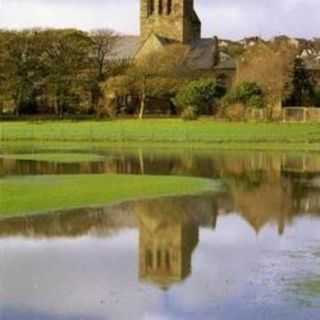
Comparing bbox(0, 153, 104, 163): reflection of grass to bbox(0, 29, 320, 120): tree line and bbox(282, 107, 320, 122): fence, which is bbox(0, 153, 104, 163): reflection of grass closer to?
bbox(0, 29, 320, 120): tree line

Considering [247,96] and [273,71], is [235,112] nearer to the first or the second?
[247,96]

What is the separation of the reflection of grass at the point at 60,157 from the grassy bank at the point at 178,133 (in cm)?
1329

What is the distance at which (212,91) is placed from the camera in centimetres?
8344

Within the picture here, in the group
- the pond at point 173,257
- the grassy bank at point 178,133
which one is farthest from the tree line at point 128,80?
the pond at point 173,257

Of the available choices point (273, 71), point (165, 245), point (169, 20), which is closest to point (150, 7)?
point (169, 20)

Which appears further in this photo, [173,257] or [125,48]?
[125,48]

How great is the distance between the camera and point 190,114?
266 feet

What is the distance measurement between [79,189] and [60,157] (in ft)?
59.8

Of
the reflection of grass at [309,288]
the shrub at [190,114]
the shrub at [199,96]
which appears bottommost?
the reflection of grass at [309,288]

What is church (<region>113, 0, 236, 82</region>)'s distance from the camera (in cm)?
10075

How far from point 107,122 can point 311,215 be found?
54.5m

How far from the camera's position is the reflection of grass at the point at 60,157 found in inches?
1961

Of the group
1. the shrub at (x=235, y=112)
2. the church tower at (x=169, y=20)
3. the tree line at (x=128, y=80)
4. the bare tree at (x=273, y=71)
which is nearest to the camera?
the shrub at (x=235, y=112)

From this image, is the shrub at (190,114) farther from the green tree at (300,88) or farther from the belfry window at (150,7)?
the belfry window at (150,7)
